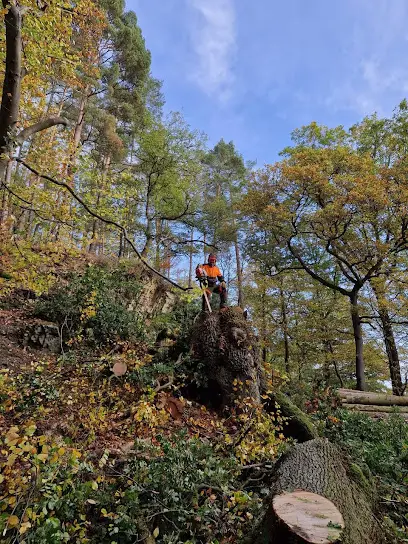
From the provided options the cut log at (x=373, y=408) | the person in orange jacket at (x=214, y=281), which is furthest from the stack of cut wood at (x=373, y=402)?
the person in orange jacket at (x=214, y=281)

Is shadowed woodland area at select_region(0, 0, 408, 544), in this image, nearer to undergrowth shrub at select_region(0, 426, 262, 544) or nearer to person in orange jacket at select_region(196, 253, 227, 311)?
undergrowth shrub at select_region(0, 426, 262, 544)

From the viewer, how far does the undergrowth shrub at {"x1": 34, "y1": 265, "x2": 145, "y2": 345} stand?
7586 millimetres

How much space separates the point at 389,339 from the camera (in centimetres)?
1271

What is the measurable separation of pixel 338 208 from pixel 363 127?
6775 millimetres

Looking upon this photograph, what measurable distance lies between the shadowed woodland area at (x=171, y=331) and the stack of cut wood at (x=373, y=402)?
0.09 meters

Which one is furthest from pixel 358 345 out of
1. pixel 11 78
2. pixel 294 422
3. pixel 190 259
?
pixel 11 78

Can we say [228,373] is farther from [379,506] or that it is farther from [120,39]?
[120,39]

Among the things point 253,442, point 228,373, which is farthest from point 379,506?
point 228,373

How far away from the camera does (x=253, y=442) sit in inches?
166

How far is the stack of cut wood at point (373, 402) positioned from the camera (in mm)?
8875

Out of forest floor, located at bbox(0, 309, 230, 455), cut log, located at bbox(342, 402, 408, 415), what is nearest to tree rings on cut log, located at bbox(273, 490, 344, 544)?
forest floor, located at bbox(0, 309, 230, 455)

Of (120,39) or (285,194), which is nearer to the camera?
(285,194)

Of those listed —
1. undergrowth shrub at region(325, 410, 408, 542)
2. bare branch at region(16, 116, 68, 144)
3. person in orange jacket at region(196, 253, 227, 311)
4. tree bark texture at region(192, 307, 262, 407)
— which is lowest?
undergrowth shrub at region(325, 410, 408, 542)

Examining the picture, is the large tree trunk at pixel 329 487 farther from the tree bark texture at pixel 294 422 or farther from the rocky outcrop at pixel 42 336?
the rocky outcrop at pixel 42 336
